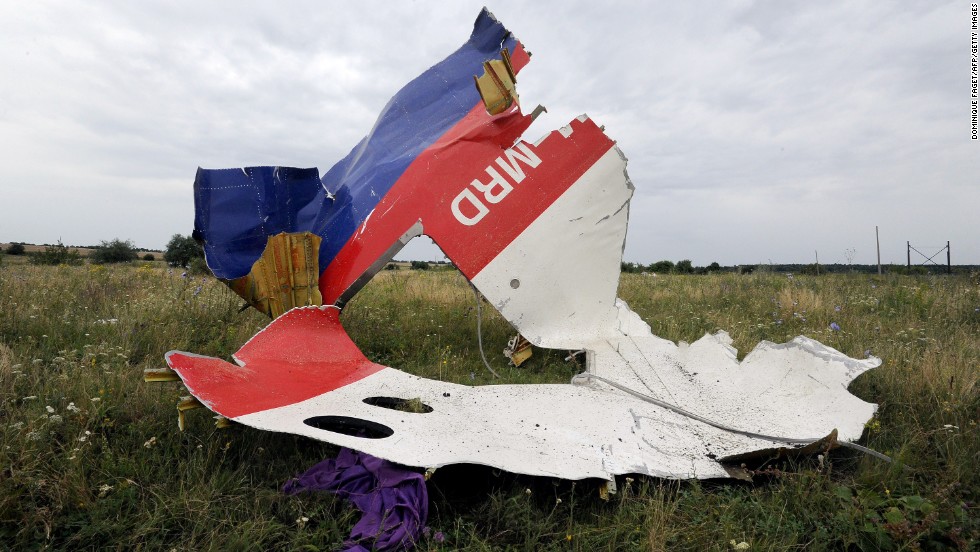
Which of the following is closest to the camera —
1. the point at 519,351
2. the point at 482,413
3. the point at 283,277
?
the point at 482,413

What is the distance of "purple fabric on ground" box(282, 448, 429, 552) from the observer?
1.81 meters

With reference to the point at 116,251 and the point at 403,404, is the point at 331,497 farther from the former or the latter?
the point at 116,251

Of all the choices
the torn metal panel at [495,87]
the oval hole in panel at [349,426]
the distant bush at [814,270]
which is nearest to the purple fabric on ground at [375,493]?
the oval hole in panel at [349,426]

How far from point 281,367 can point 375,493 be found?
1.29 meters

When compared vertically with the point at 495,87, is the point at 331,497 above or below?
below

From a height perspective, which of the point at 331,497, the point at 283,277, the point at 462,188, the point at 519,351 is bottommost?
the point at 331,497

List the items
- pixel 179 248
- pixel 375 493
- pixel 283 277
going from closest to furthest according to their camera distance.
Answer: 1. pixel 375 493
2. pixel 283 277
3. pixel 179 248

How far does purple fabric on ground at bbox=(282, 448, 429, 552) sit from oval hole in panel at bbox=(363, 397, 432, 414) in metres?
0.57

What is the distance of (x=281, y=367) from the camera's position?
2980 millimetres

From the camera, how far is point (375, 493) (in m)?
1.96

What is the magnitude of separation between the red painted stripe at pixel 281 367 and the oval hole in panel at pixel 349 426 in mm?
149

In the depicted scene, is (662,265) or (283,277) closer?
(283,277)

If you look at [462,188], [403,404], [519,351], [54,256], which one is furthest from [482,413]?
[54,256]

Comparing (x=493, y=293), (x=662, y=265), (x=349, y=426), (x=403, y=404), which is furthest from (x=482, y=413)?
(x=662, y=265)
